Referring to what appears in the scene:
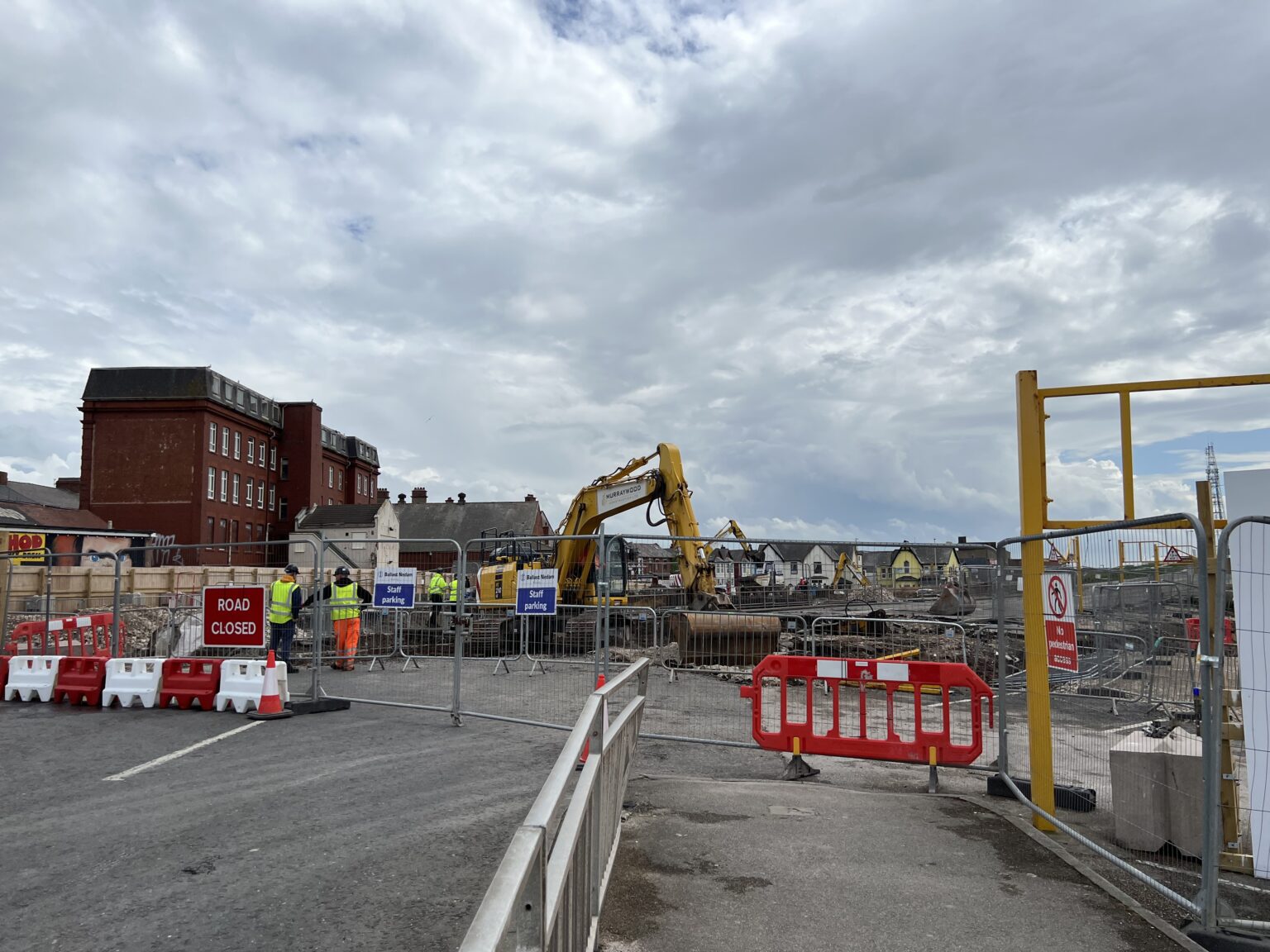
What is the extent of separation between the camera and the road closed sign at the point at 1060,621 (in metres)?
6.40

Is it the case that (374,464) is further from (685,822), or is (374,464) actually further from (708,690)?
(685,822)


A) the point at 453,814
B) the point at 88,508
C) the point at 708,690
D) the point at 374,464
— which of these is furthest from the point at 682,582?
the point at 374,464

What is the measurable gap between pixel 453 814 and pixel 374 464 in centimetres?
7764

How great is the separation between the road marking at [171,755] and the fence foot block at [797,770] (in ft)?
19.5

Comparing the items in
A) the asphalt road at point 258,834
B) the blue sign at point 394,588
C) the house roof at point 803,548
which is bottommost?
the asphalt road at point 258,834

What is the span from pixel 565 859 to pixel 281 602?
1312 centimetres

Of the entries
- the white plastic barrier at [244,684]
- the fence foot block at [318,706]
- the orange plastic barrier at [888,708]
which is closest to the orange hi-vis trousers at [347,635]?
the fence foot block at [318,706]

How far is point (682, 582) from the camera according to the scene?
1496 centimetres

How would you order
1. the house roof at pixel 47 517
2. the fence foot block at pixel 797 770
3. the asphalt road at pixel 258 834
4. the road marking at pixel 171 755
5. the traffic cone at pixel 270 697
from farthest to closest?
the house roof at pixel 47 517
the traffic cone at pixel 270 697
the fence foot block at pixel 797 770
the road marking at pixel 171 755
the asphalt road at pixel 258 834

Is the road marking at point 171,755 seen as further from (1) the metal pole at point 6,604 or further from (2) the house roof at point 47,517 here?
(2) the house roof at point 47,517

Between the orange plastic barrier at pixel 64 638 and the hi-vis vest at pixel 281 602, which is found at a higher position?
the hi-vis vest at pixel 281 602

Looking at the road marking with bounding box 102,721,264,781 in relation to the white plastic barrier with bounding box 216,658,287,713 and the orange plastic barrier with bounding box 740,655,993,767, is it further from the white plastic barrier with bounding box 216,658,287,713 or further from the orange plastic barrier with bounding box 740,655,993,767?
the orange plastic barrier with bounding box 740,655,993,767

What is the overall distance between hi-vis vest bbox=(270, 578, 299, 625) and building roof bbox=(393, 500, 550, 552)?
60.7m

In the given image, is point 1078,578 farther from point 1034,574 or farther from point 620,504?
point 620,504
